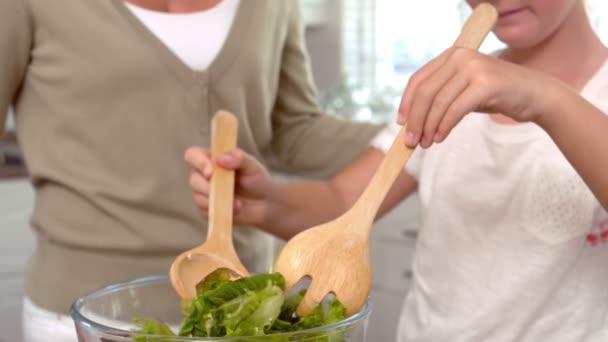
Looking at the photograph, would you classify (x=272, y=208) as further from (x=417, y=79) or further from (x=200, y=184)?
(x=417, y=79)

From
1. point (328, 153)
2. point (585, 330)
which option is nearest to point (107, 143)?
point (328, 153)

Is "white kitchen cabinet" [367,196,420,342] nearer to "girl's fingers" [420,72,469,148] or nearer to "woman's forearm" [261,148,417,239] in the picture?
"woman's forearm" [261,148,417,239]

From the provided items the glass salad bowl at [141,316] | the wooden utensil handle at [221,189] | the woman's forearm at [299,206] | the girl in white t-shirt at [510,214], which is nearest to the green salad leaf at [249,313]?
the glass salad bowl at [141,316]

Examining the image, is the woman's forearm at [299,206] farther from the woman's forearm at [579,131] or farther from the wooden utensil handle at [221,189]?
the woman's forearm at [579,131]

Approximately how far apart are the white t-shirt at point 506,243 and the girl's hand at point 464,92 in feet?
0.73

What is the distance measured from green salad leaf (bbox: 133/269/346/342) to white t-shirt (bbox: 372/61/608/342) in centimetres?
31

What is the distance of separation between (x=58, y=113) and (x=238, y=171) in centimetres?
29

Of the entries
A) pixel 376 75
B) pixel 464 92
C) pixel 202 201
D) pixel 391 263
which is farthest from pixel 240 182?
pixel 376 75

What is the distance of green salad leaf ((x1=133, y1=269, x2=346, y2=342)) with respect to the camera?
70 cm

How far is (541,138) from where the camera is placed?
3.27 feet

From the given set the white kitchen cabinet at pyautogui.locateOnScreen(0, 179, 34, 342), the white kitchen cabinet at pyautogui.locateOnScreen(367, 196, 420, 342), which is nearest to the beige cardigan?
the white kitchen cabinet at pyautogui.locateOnScreen(0, 179, 34, 342)

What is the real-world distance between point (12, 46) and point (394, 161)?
22.3 inches

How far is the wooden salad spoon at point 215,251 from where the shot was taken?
2.71 feet

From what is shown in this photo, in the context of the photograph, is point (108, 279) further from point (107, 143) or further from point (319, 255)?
point (319, 255)
